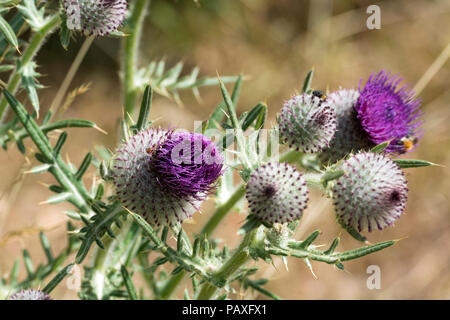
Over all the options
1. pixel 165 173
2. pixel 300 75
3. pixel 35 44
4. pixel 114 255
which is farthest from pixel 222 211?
pixel 300 75

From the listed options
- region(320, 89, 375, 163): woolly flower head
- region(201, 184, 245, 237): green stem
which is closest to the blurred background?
region(201, 184, 245, 237): green stem

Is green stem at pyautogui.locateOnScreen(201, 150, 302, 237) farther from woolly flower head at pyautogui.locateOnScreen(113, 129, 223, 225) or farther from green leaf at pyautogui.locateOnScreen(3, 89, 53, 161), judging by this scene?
green leaf at pyautogui.locateOnScreen(3, 89, 53, 161)

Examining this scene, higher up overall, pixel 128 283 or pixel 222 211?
pixel 222 211

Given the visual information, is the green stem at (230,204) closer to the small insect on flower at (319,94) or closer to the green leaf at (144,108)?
the small insect on flower at (319,94)

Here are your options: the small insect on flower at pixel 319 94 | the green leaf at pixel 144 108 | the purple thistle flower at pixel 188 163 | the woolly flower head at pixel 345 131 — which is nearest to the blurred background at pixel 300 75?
the woolly flower head at pixel 345 131

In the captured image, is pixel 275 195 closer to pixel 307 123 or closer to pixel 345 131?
pixel 307 123

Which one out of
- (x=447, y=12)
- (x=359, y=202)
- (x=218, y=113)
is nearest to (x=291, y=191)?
(x=359, y=202)
